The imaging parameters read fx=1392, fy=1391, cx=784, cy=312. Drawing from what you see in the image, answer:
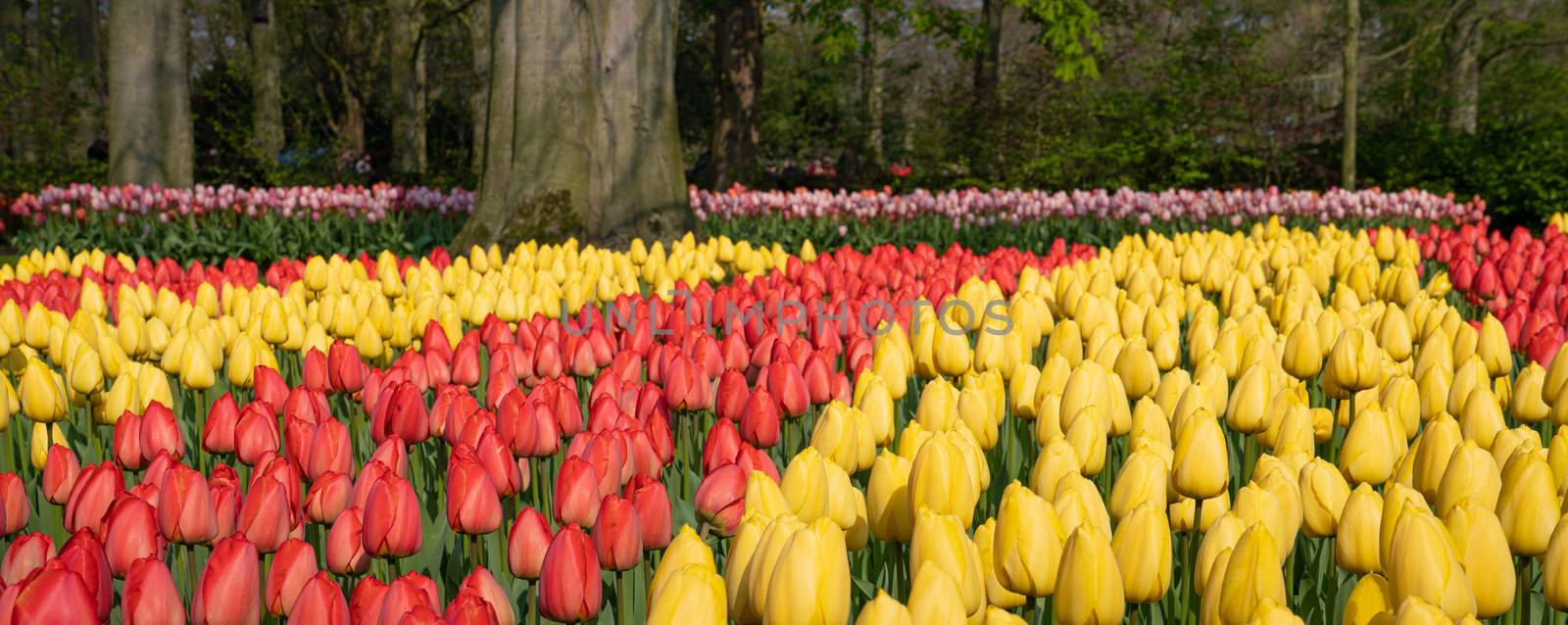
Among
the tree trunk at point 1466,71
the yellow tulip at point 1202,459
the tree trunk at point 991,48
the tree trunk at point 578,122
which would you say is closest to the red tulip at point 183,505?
the yellow tulip at point 1202,459

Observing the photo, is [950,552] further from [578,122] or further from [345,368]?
[578,122]

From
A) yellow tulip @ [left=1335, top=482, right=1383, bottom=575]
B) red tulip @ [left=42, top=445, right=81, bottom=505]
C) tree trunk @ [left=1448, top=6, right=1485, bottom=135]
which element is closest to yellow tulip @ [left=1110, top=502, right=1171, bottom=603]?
yellow tulip @ [left=1335, top=482, right=1383, bottom=575]

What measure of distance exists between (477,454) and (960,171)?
1978 centimetres

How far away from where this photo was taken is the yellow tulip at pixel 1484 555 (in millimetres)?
1726

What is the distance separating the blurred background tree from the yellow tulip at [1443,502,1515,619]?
924 centimetres

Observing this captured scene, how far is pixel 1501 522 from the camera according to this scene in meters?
1.96

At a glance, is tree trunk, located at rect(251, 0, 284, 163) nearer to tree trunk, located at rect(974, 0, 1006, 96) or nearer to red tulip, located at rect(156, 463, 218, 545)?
tree trunk, located at rect(974, 0, 1006, 96)

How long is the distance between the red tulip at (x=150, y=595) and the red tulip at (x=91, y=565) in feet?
0.13

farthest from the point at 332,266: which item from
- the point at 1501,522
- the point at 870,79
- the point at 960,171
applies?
the point at 870,79

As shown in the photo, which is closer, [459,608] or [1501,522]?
[459,608]

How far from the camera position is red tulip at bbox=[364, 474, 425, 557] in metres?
2.05

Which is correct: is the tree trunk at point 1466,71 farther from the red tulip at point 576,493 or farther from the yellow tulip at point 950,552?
the yellow tulip at point 950,552

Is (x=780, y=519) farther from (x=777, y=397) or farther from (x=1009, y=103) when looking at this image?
(x=1009, y=103)

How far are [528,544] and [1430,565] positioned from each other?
1.18 m
